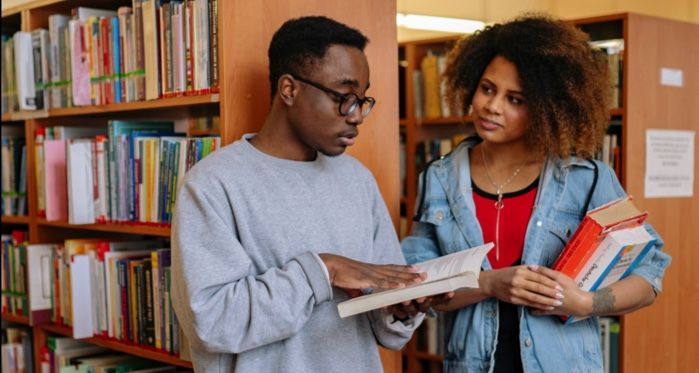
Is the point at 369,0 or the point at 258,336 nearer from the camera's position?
the point at 258,336

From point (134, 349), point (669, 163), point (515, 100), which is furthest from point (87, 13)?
point (669, 163)

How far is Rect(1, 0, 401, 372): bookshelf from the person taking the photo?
1912 mm

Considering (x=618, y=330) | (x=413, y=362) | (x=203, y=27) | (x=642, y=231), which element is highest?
(x=203, y=27)

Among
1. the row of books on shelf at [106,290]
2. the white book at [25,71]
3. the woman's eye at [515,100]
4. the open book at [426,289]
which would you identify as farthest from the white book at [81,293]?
the woman's eye at [515,100]

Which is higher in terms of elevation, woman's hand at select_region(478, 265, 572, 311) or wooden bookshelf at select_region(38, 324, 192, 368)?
woman's hand at select_region(478, 265, 572, 311)

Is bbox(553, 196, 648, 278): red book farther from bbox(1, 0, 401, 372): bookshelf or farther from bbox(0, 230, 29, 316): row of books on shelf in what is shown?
bbox(0, 230, 29, 316): row of books on shelf

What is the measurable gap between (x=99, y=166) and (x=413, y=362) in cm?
231

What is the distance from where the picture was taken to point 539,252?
1888 millimetres

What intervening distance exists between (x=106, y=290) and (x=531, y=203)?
1.36 m

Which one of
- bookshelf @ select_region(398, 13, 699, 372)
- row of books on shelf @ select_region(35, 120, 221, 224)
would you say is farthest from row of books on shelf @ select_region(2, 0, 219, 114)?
bookshelf @ select_region(398, 13, 699, 372)

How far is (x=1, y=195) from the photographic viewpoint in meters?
3.09

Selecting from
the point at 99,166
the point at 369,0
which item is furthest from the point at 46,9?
the point at 369,0

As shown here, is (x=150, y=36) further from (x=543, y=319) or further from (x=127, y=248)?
(x=543, y=319)

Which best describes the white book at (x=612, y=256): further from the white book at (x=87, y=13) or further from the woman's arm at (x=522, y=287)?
the white book at (x=87, y=13)
